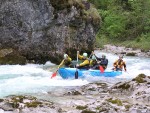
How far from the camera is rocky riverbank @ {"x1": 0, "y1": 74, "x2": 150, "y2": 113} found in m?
9.98

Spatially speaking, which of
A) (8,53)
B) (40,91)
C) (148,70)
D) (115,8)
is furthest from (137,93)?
(115,8)

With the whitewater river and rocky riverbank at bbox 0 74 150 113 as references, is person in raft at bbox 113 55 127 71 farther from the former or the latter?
rocky riverbank at bbox 0 74 150 113

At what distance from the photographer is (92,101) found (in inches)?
464

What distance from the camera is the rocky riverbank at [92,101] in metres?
9.98

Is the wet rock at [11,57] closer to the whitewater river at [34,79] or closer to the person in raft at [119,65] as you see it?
the whitewater river at [34,79]

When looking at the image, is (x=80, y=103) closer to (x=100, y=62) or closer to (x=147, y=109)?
(x=147, y=109)

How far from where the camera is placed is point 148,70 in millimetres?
22938

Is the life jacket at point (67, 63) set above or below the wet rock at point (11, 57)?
below

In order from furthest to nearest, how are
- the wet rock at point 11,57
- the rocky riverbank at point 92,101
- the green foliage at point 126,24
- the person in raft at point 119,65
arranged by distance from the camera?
1. the green foliage at point 126,24
2. the wet rock at point 11,57
3. the person in raft at point 119,65
4. the rocky riverbank at point 92,101

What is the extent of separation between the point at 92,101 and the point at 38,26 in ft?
42.2

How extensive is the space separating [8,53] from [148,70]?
905cm

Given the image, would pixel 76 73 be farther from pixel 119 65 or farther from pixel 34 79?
pixel 119 65

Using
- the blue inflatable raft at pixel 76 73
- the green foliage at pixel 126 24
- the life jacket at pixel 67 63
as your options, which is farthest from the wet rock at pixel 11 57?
the green foliage at pixel 126 24

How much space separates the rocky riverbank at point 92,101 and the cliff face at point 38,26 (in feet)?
32.5
